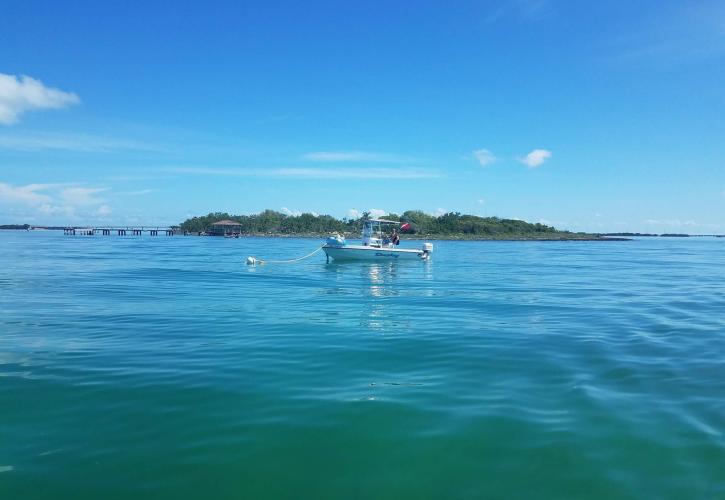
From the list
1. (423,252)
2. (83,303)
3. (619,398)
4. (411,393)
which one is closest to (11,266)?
(83,303)

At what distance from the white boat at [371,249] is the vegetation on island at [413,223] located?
4280 inches

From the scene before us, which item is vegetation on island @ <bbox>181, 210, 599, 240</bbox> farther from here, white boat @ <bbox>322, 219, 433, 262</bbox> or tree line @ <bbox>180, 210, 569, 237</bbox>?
white boat @ <bbox>322, 219, 433, 262</bbox>

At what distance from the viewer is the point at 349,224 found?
16838cm

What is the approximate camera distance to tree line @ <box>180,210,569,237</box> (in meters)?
159

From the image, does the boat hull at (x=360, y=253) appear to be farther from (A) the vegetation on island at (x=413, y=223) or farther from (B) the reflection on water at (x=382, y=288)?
(A) the vegetation on island at (x=413, y=223)

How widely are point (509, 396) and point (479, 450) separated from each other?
83.6 inches

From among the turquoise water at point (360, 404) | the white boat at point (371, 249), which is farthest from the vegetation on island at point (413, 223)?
the turquoise water at point (360, 404)

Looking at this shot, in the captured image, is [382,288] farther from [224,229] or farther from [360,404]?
[224,229]

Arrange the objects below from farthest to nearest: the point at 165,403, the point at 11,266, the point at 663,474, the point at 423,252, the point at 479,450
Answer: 1. the point at 423,252
2. the point at 11,266
3. the point at 165,403
4. the point at 479,450
5. the point at 663,474

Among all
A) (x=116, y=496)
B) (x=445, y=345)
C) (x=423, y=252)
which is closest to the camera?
(x=116, y=496)

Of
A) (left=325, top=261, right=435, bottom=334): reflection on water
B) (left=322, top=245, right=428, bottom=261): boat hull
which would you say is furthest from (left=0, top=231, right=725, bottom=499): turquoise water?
(left=322, top=245, right=428, bottom=261): boat hull

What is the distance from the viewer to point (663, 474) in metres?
5.85

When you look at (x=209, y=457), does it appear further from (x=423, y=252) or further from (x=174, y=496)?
(x=423, y=252)

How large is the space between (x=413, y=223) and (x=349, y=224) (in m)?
23.0
